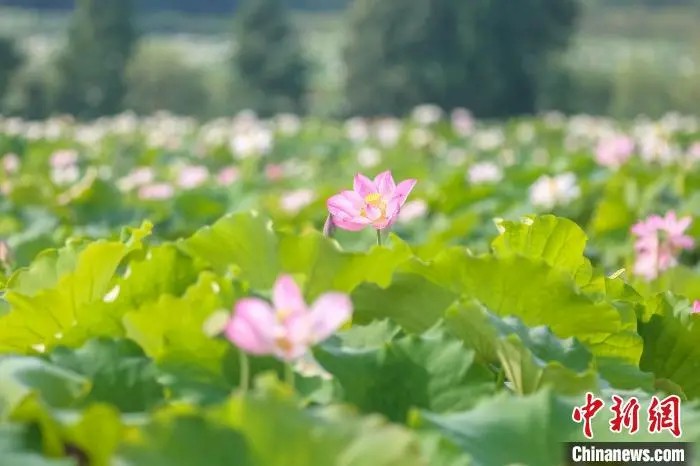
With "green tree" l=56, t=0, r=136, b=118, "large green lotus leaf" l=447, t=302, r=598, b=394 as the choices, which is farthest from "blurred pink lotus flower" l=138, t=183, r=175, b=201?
"green tree" l=56, t=0, r=136, b=118

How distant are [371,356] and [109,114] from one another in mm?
38262

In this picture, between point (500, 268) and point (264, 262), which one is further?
point (264, 262)

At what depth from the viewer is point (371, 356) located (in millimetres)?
1229

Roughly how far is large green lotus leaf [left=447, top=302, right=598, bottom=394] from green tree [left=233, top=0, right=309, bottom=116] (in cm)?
4033

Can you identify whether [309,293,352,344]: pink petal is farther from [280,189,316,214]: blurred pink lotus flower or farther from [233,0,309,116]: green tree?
[233,0,309,116]: green tree

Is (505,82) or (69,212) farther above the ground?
(505,82)

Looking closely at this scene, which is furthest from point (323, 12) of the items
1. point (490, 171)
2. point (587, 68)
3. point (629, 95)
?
point (490, 171)

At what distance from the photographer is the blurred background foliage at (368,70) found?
123ft

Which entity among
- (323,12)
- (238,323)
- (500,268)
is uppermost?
(323,12)

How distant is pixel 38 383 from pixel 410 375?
344 mm

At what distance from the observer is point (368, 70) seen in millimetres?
38594

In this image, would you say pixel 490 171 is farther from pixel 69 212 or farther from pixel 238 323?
pixel 238 323

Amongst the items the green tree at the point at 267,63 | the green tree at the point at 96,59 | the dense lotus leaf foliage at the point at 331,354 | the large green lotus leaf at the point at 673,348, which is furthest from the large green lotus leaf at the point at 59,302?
the green tree at the point at 267,63

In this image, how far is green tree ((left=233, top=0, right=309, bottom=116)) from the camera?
4228 centimetres
